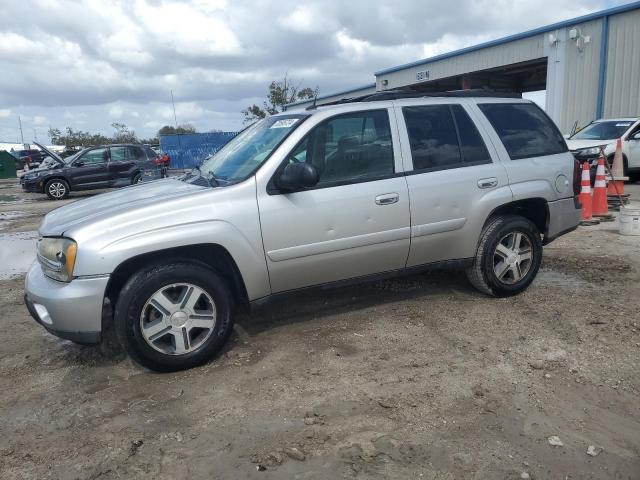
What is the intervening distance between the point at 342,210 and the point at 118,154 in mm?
15440

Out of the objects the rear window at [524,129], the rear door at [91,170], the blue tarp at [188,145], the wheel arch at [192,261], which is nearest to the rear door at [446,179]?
the rear window at [524,129]

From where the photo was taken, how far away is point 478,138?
439 cm

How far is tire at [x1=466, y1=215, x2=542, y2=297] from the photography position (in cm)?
445

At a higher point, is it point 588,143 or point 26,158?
point 26,158

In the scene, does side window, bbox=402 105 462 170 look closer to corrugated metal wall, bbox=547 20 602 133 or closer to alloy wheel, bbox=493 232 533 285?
alloy wheel, bbox=493 232 533 285

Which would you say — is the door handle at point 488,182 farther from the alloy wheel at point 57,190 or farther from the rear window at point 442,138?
the alloy wheel at point 57,190

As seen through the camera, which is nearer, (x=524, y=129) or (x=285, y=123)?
(x=285, y=123)

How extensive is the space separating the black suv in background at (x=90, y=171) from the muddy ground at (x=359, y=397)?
13276 mm

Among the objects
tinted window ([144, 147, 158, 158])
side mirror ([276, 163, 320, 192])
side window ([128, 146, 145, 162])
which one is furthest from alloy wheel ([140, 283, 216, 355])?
tinted window ([144, 147, 158, 158])

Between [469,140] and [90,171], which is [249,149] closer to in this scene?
[469,140]

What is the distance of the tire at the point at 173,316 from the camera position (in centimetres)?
329

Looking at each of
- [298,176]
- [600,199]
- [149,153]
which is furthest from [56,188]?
[298,176]

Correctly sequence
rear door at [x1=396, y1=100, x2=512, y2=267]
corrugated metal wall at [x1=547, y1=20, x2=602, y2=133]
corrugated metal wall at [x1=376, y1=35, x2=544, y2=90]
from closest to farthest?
rear door at [x1=396, y1=100, x2=512, y2=267] < corrugated metal wall at [x1=547, y1=20, x2=602, y2=133] < corrugated metal wall at [x1=376, y1=35, x2=544, y2=90]

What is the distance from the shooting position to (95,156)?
56.4ft
